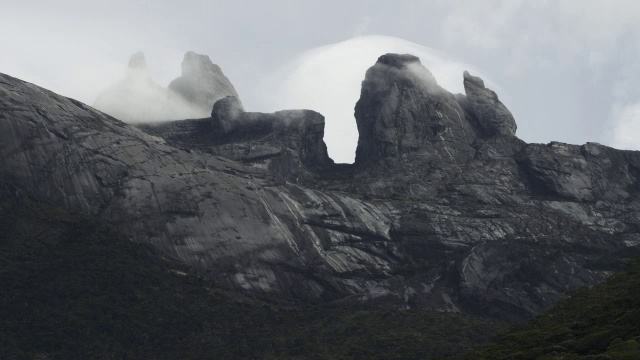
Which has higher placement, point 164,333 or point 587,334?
point 587,334

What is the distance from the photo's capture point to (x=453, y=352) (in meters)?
→ 177

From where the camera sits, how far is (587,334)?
92.2 meters

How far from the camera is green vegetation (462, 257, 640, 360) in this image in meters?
82.9

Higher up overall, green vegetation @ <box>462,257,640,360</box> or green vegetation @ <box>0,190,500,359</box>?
green vegetation @ <box>462,257,640,360</box>

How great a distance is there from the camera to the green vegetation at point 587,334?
82938 mm

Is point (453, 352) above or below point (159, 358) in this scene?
above

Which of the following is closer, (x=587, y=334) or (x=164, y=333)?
(x=587, y=334)

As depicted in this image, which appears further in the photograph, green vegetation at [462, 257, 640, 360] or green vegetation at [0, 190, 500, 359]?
green vegetation at [0, 190, 500, 359]

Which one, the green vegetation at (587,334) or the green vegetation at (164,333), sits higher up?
the green vegetation at (587,334)

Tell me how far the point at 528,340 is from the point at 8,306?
118m

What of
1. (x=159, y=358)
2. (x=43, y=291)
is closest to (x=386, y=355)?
(x=159, y=358)

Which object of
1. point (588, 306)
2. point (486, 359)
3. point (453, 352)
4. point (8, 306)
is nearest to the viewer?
point (486, 359)

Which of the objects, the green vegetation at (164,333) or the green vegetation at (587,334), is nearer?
the green vegetation at (587,334)

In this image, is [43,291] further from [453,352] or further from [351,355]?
[453,352]
